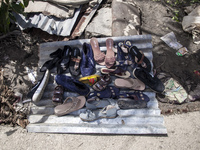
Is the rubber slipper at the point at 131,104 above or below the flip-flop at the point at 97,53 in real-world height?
below

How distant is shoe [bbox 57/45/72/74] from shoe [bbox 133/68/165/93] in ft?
4.69

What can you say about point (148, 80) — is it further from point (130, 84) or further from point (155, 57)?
point (155, 57)

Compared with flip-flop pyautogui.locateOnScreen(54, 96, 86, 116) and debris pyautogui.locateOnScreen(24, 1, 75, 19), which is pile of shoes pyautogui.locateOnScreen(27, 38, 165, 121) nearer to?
flip-flop pyautogui.locateOnScreen(54, 96, 86, 116)

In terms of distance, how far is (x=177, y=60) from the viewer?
3.71 meters

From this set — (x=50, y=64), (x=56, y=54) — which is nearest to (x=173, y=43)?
(x=56, y=54)

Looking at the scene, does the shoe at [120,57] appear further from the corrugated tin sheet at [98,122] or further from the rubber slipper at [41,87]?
the rubber slipper at [41,87]

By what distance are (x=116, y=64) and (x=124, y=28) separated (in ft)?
3.48

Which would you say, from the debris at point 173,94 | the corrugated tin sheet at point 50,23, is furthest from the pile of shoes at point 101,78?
the corrugated tin sheet at point 50,23

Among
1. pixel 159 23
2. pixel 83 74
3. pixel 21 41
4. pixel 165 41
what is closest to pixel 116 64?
pixel 83 74

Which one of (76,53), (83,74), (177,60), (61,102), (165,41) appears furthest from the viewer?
(165,41)

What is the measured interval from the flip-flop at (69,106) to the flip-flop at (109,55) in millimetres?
956

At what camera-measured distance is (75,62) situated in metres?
3.29

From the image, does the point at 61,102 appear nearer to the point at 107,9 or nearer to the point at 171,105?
the point at 171,105

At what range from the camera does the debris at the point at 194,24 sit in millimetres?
3830
